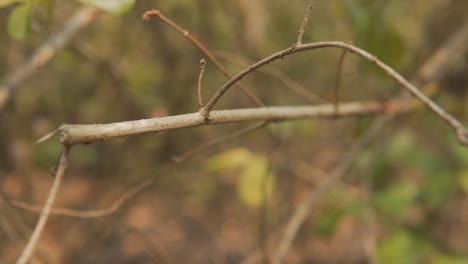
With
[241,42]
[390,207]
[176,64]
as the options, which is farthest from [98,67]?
[390,207]

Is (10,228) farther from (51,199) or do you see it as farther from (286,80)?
(286,80)

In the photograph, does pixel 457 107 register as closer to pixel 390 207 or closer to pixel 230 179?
pixel 390 207

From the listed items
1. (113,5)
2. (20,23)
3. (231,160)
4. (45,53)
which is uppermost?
(45,53)

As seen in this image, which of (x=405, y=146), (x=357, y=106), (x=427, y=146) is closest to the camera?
(x=357, y=106)

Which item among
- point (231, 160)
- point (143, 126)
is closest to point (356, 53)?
point (143, 126)

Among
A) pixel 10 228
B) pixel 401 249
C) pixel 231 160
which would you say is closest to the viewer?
pixel 10 228

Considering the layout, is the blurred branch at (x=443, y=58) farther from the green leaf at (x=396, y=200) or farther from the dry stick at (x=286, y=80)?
the dry stick at (x=286, y=80)
